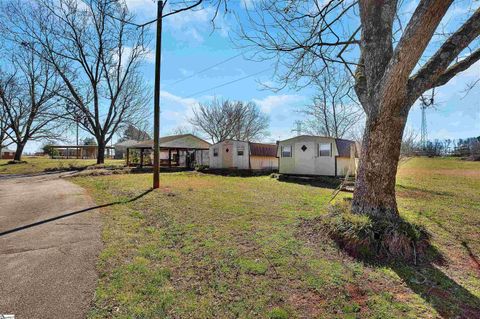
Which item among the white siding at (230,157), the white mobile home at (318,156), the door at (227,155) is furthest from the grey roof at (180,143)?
the white mobile home at (318,156)

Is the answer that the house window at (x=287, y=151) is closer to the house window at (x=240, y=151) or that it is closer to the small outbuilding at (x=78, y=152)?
the house window at (x=240, y=151)

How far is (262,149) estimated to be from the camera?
2250 centimetres

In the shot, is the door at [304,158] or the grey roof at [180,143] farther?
the grey roof at [180,143]

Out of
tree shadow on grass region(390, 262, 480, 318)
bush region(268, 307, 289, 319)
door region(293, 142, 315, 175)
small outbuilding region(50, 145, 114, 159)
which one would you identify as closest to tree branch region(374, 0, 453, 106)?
tree shadow on grass region(390, 262, 480, 318)

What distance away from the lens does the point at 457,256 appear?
4.05 metres

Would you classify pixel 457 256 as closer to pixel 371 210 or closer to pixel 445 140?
pixel 371 210

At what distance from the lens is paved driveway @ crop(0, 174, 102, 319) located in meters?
2.56

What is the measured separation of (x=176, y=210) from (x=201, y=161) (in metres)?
19.6

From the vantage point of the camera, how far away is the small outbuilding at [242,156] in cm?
2134

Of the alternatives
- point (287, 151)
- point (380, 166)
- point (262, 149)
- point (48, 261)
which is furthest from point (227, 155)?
point (48, 261)

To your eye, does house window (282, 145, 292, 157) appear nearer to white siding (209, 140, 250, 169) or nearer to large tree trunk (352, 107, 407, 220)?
white siding (209, 140, 250, 169)

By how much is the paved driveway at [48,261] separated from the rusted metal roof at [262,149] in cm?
1578

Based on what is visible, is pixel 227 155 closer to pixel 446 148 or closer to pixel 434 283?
pixel 434 283

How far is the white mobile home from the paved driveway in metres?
12.8
